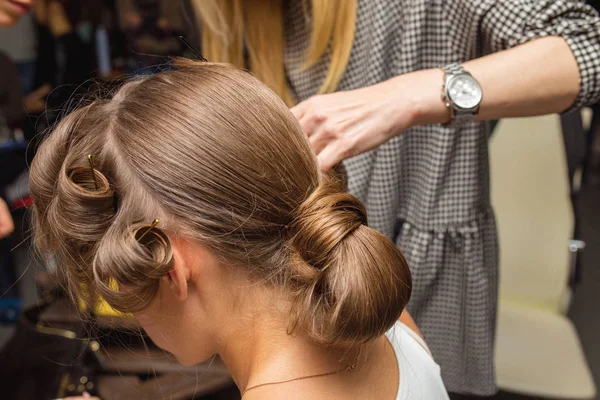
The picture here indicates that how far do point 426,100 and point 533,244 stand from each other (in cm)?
112

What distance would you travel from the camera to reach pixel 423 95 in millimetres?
851

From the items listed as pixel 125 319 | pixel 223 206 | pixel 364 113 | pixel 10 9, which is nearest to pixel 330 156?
pixel 364 113

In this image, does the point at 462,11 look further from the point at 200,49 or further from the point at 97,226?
the point at 97,226

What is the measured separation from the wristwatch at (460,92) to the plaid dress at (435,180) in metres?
0.12

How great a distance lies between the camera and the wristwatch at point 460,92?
2.81 ft

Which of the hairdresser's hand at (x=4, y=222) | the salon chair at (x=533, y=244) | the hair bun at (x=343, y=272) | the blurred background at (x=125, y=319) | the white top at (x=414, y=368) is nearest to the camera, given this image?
the hair bun at (x=343, y=272)

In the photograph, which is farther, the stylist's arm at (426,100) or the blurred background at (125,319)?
the blurred background at (125,319)

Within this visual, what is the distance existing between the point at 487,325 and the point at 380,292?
21.8 inches

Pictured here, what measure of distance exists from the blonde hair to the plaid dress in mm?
25

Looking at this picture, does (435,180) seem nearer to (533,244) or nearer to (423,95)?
(423,95)

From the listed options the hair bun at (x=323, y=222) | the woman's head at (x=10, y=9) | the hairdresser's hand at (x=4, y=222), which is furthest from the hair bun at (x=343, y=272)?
the woman's head at (x=10, y=9)

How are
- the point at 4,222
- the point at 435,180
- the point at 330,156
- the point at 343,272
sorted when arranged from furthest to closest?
the point at 435,180 → the point at 4,222 → the point at 330,156 → the point at 343,272

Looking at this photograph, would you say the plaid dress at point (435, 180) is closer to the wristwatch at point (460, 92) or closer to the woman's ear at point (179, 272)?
the wristwatch at point (460, 92)

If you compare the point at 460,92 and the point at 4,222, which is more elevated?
the point at 460,92
